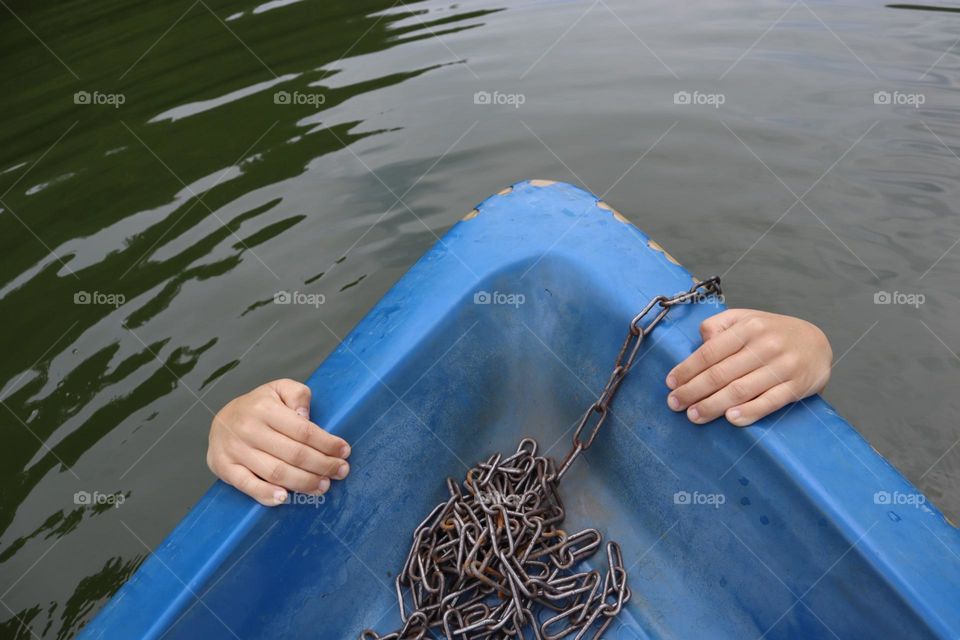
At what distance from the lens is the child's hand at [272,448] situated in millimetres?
1865

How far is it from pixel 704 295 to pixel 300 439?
4.04ft

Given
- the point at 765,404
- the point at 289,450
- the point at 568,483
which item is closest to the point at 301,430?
the point at 289,450

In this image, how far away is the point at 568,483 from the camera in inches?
94.4

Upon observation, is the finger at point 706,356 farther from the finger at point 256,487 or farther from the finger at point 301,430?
the finger at point 256,487

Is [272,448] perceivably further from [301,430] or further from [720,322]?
[720,322]

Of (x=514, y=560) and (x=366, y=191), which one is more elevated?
(x=366, y=191)

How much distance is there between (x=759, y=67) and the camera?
17.1 ft

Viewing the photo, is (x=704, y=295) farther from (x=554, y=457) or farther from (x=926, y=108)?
(x=926, y=108)

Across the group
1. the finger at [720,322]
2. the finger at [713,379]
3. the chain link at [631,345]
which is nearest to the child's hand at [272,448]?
the chain link at [631,345]

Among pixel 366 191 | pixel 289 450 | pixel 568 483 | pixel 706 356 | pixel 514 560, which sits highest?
pixel 289 450

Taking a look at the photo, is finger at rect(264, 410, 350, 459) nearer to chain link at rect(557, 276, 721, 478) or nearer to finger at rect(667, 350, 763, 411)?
chain link at rect(557, 276, 721, 478)

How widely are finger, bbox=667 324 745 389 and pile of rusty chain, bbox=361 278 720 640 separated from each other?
15 centimetres

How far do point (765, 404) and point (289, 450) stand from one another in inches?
48.3

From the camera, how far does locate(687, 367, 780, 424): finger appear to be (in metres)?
1.87
